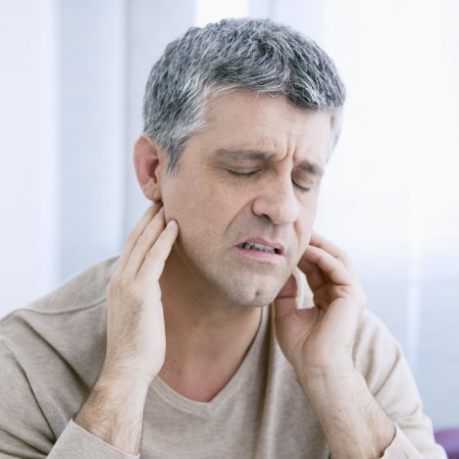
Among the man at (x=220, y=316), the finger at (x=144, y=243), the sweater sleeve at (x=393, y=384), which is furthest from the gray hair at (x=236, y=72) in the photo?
the sweater sleeve at (x=393, y=384)

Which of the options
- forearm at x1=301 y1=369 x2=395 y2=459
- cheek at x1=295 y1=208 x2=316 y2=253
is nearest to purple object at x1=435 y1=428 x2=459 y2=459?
forearm at x1=301 y1=369 x2=395 y2=459

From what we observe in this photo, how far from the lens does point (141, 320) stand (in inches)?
55.1

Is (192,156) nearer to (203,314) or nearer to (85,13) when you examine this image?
(203,314)

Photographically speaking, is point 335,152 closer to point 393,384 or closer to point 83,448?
point 393,384

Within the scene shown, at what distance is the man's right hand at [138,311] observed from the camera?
1.37 meters

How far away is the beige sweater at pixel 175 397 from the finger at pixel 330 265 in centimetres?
13

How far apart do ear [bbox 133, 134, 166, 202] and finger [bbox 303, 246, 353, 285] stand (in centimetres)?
34

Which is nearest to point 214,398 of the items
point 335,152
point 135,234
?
point 135,234

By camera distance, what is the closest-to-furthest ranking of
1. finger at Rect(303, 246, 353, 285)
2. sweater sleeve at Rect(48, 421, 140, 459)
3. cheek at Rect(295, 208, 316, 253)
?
1. sweater sleeve at Rect(48, 421, 140, 459)
2. cheek at Rect(295, 208, 316, 253)
3. finger at Rect(303, 246, 353, 285)

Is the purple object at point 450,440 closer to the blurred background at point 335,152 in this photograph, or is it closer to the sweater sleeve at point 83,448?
the blurred background at point 335,152

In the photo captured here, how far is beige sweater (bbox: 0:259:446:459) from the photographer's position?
1.41 metres

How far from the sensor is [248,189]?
4.61ft

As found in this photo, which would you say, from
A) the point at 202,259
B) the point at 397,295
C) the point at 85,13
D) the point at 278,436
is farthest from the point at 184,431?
the point at 85,13

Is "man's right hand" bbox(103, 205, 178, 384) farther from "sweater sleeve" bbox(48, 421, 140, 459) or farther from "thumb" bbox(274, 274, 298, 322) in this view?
"thumb" bbox(274, 274, 298, 322)
